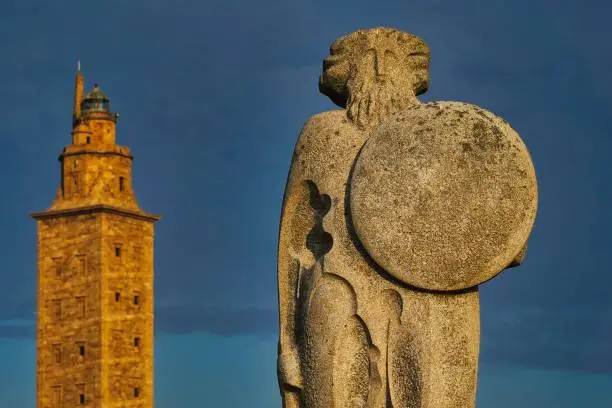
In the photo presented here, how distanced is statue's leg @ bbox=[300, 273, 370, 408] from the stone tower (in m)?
60.9

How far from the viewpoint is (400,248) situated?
29.9 ft

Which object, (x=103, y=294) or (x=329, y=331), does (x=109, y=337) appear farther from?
(x=329, y=331)

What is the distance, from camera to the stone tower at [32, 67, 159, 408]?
70.4 meters

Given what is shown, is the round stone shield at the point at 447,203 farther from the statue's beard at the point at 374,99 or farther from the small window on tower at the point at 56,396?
the small window on tower at the point at 56,396

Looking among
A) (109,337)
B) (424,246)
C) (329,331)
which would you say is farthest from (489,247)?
(109,337)

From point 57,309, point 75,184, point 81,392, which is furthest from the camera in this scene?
point 57,309

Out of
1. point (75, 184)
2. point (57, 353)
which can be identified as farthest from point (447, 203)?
point (57, 353)

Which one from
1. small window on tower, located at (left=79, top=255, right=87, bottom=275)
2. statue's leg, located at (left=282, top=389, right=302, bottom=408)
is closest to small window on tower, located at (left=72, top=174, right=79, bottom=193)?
small window on tower, located at (left=79, top=255, right=87, bottom=275)

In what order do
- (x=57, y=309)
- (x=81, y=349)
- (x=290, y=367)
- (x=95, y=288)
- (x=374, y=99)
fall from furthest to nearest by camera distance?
(x=57, y=309), (x=81, y=349), (x=95, y=288), (x=374, y=99), (x=290, y=367)

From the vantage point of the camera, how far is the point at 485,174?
9.08 meters

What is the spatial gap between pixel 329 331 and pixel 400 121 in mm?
1053

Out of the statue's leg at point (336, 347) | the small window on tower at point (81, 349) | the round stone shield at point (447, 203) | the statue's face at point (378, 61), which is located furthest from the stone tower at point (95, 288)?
the round stone shield at point (447, 203)

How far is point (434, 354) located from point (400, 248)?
52 centimetres

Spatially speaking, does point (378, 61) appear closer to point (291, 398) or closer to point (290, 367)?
point (290, 367)
